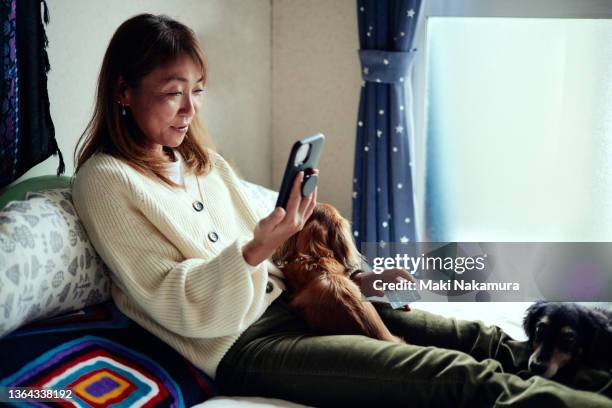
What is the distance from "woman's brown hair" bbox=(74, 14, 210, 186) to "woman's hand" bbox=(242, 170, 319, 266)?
0.32 meters

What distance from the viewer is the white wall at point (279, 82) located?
2.58 metres

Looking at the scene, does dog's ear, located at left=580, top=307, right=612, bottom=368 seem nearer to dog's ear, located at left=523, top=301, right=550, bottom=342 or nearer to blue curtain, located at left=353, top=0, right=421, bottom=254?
dog's ear, located at left=523, top=301, right=550, bottom=342

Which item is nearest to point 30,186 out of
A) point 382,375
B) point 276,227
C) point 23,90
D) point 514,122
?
point 23,90

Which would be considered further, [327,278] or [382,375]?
[327,278]

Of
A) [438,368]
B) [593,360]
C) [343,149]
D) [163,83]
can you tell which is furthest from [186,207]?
[343,149]

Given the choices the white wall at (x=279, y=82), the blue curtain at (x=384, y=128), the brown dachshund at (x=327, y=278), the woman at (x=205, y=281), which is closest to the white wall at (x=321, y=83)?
the white wall at (x=279, y=82)

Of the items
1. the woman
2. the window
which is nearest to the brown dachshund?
the woman

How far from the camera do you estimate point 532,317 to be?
146 cm

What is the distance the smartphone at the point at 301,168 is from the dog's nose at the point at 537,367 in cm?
56

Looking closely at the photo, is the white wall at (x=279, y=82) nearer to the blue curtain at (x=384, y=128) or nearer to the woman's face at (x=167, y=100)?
the blue curtain at (x=384, y=128)

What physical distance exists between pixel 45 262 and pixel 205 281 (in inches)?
11.4

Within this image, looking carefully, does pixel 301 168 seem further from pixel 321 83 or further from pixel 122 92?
pixel 321 83

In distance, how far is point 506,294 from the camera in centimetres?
245

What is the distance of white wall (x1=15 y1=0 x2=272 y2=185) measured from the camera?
1.77 metres
